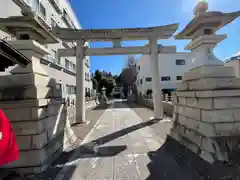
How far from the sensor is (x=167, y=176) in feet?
9.79

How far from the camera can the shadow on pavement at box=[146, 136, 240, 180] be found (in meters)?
2.87

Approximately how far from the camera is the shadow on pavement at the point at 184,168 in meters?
2.87

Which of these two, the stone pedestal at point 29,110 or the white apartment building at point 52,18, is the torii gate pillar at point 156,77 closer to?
the white apartment building at point 52,18

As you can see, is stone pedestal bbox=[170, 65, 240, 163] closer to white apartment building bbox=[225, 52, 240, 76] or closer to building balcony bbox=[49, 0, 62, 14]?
white apartment building bbox=[225, 52, 240, 76]

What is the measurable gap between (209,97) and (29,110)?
394 cm

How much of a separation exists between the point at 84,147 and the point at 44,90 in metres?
2.24

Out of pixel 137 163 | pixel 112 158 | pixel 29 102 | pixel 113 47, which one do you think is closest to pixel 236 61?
pixel 113 47

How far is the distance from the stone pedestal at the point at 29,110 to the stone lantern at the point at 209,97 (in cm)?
360

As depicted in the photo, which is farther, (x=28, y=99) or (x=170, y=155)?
(x=170, y=155)

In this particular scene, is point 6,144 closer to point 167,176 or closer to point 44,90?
point 44,90

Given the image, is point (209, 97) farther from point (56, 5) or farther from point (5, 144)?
point (56, 5)

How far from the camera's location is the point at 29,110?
3250 mm

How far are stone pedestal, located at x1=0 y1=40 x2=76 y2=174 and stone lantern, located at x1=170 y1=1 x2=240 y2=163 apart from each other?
3601 mm

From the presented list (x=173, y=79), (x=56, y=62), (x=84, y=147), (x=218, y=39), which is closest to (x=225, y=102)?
(x=218, y=39)
